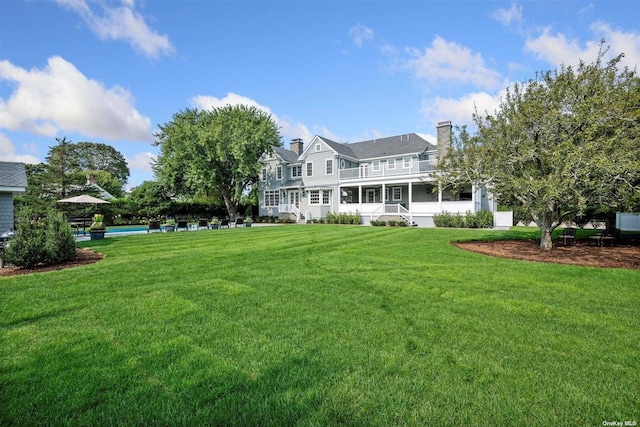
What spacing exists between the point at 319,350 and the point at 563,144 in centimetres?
1008

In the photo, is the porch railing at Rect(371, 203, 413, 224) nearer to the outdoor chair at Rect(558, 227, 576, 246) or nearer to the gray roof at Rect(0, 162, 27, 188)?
the outdoor chair at Rect(558, 227, 576, 246)

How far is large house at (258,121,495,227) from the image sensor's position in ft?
81.3

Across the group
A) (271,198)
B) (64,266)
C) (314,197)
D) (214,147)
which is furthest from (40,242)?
(271,198)

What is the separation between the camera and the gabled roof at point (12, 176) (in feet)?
36.7

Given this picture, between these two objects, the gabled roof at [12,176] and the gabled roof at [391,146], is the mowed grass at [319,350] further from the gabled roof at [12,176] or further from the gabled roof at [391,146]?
the gabled roof at [391,146]

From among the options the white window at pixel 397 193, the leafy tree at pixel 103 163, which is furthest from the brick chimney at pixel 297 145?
the leafy tree at pixel 103 163

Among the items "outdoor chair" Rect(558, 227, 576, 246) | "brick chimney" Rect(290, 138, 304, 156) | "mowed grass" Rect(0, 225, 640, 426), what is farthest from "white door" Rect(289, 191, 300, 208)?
"mowed grass" Rect(0, 225, 640, 426)

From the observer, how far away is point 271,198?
35.2 m

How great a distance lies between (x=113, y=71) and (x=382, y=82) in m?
15.1

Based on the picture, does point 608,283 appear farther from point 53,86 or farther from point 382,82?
point 53,86

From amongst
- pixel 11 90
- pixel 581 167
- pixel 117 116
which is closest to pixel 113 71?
pixel 11 90

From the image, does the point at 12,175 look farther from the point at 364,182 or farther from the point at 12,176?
the point at 364,182

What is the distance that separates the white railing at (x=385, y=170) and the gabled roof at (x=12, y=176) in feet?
73.8

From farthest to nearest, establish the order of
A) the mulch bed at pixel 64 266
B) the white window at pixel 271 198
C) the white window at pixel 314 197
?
the white window at pixel 271 198 → the white window at pixel 314 197 → the mulch bed at pixel 64 266
